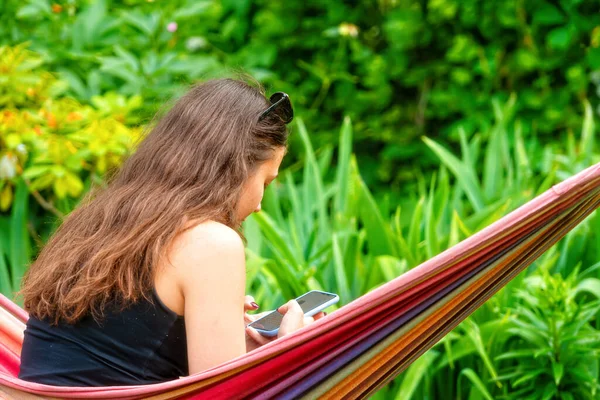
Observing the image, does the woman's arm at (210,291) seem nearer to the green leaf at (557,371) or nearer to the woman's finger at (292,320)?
the woman's finger at (292,320)

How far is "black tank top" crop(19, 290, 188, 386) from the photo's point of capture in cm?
162

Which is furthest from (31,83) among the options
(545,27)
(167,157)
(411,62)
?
(545,27)

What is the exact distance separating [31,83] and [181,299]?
5.95 ft

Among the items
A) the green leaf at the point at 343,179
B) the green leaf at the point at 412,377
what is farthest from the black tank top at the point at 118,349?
the green leaf at the point at 343,179

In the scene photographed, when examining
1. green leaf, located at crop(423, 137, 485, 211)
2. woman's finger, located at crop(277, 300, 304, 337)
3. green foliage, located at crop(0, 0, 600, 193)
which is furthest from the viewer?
green foliage, located at crop(0, 0, 600, 193)

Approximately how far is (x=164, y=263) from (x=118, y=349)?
17 cm

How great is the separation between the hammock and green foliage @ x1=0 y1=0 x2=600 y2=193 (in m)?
1.98

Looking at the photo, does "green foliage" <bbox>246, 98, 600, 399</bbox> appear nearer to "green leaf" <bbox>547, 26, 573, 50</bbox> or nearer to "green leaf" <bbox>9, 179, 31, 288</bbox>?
"green leaf" <bbox>547, 26, 573, 50</bbox>

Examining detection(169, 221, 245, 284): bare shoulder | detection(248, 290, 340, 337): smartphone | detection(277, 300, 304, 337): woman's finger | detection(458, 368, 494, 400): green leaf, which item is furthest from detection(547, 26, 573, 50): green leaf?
detection(169, 221, 245, 284): bare shoulder

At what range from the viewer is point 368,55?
Result: 173 inches

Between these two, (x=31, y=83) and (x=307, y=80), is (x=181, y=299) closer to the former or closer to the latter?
(x=31, y=83)

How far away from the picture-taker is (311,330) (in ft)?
5.13

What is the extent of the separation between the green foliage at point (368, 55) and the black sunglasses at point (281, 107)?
1.77m

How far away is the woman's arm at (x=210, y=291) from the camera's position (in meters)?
1.58
